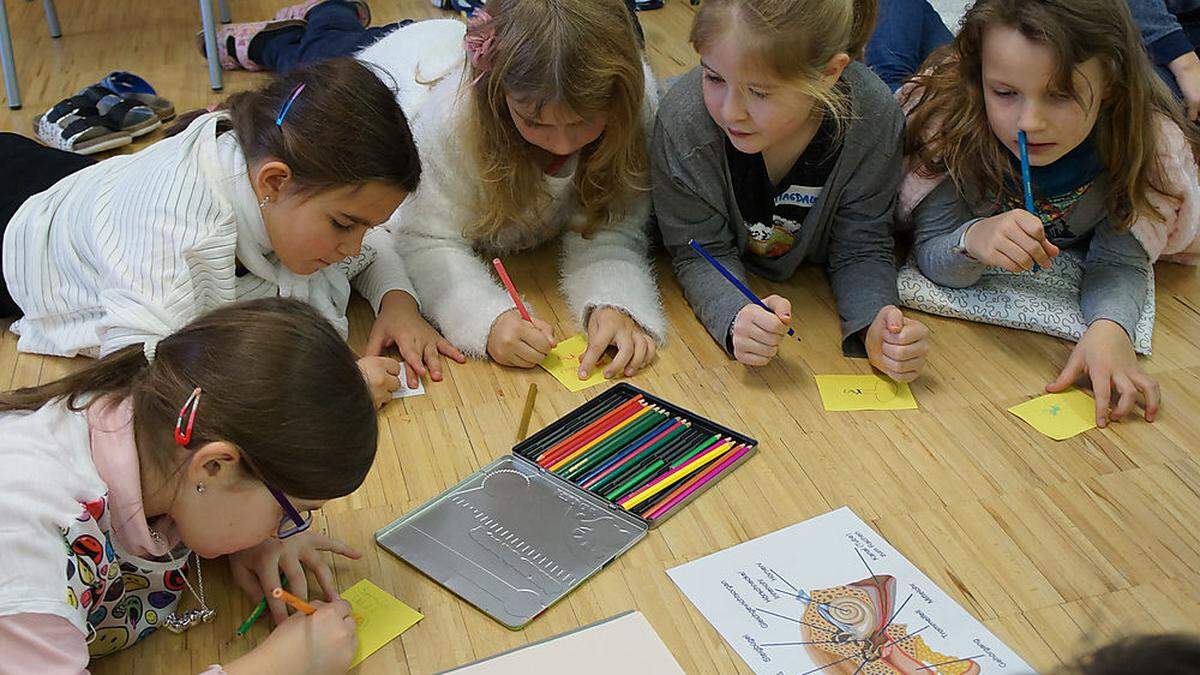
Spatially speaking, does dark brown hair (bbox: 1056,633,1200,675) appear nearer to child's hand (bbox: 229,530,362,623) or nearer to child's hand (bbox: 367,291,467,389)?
child's hand (bbox: 229,530,362,623)

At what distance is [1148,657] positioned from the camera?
546mm

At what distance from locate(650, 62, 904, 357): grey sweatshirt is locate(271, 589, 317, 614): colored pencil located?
760mm

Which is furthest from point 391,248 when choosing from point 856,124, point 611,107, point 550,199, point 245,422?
point 245,422

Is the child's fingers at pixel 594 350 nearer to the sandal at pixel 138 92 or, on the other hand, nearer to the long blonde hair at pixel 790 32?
the long blonde hair at pixel 790 32

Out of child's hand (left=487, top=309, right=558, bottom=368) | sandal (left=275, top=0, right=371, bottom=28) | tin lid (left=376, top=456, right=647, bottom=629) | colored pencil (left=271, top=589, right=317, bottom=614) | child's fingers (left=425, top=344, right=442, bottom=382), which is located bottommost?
sandal (left=275, top=0, right=371, bottom=28)

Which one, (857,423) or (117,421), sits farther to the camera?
(857,423)

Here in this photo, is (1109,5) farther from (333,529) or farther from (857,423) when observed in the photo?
(333,529)

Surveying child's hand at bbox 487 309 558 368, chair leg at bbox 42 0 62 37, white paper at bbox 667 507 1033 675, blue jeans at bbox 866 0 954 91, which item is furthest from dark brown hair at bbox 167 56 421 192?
chair leg at bbox 42 0 62 37

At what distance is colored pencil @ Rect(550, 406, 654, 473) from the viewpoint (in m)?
1.39

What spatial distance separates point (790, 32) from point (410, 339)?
2.24ft

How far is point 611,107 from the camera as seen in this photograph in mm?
1563

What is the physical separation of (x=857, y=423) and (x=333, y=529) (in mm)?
698

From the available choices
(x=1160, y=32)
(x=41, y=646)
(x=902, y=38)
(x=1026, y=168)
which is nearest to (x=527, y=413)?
(x=41, y=646)

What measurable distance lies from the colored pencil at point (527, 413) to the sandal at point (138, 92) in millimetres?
1333
